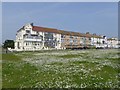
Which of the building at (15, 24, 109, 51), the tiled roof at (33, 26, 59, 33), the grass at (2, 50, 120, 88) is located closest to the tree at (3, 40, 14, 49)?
the building at (15, 24, 109, 51)

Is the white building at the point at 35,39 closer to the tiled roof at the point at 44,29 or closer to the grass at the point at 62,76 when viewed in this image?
the tiled roof at the point at 44,29

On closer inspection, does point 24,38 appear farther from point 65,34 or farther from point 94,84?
point 94,84

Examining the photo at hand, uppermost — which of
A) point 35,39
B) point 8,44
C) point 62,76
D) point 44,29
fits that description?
point 44,29

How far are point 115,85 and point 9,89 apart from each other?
6.18m


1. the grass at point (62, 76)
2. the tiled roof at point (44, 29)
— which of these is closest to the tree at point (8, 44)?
the tiled roof at point (44, 29)

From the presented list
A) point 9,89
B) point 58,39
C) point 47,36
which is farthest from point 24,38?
point 9,89

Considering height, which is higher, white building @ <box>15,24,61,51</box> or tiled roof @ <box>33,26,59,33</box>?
tiled roof @ <box>33,26,59,33</box>

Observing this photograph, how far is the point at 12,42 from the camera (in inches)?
6088

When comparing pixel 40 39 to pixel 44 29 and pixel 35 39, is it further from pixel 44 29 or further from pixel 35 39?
pixel 44 29

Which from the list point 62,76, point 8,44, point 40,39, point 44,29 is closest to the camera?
point 62,76

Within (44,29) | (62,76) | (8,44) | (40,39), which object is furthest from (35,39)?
(62,76)

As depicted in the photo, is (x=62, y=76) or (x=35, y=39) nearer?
(x=62, y=76)

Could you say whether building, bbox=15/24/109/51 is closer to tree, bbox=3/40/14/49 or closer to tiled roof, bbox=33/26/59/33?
tiled roof, bbox=33/26/59/33

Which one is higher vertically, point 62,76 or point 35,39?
point 35,39
